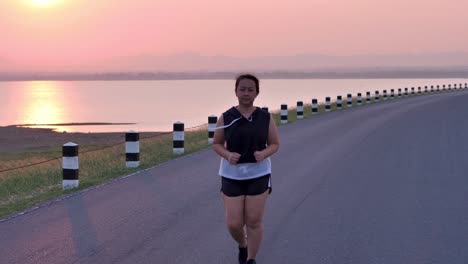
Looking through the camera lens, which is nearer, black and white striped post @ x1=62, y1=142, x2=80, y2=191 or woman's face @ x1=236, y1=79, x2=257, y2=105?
woman's face @ x1=236, y1=79, x2=257, y2=105

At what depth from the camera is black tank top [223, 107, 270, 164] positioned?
19.4 ft

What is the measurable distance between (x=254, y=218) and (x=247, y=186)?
28 cm

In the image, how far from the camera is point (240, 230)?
6145mm

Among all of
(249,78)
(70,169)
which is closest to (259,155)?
(249,78)

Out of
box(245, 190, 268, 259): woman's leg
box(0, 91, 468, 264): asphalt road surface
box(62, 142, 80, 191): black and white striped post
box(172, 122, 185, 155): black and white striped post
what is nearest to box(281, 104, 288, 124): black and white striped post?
box(172, 122, 185, 155): black and white striped post

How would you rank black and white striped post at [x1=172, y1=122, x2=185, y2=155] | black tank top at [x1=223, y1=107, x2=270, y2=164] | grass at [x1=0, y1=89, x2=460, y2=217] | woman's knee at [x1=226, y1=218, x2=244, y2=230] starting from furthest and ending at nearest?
black and white striped post at [x1=172, y1=122, x2=185, y2=155], grass at [x1=0, y1=89, x2=460, y2=217], woman's knee at [x1=226, y1=218, x2=244, y2=230], black tank top at [x1=223, y1=107, x2=270, y2=164]

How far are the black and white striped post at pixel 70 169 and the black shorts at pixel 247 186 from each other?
588 cm

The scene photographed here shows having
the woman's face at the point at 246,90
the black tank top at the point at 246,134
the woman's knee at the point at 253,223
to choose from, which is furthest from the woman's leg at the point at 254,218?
the woman's face at the point at 246,90

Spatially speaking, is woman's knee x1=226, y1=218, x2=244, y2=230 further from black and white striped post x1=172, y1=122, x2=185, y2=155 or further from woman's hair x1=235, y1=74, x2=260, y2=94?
black and white striped post x1=172, y1=122, x2=185, y2=155

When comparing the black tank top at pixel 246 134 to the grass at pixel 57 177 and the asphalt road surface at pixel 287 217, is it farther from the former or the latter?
the grass at pixel 57 177

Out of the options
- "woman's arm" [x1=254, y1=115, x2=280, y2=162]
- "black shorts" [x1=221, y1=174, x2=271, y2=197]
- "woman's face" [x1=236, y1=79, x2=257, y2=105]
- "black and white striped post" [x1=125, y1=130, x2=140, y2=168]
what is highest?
"woman's face" [x1=236, y1=79, x2=257, y2=105]

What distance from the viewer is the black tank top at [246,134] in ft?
19.4

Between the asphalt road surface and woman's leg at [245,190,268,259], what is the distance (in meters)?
0.48

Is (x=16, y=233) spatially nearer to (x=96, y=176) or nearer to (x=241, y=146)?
(x=241, y=146)
